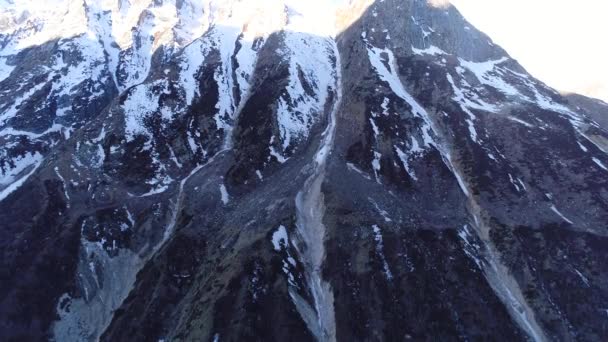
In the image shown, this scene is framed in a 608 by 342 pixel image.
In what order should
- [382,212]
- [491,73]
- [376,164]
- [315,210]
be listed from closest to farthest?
[382,212]
[315,210]
[376,164]
[491,73]

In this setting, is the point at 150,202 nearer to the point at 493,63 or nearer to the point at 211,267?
the point at 211,267

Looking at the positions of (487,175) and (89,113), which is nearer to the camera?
(487,175)

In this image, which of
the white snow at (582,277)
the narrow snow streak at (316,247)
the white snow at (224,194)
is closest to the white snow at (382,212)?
the narrow snow streak at (316,247)

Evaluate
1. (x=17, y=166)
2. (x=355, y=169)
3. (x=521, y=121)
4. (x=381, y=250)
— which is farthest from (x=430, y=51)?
(x=17, y=166)

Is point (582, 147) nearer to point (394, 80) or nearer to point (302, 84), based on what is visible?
point (394, 80)

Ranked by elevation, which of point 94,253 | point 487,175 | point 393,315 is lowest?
point 94,253

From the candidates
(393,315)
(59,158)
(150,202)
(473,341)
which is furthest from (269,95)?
(473,341)

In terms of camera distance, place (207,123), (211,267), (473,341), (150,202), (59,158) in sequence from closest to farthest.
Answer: (473,341), (211,267), (150,202), (59,158), (207,123)
